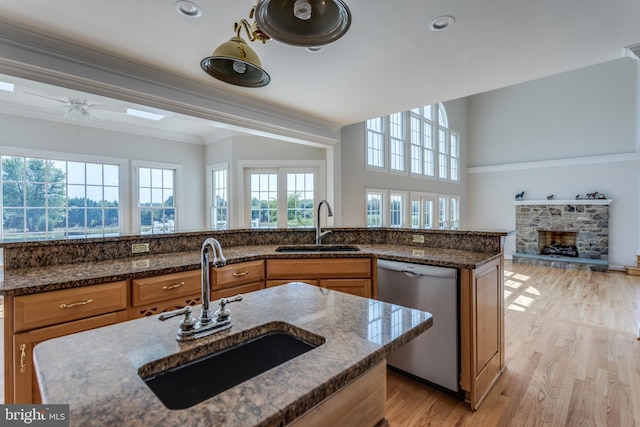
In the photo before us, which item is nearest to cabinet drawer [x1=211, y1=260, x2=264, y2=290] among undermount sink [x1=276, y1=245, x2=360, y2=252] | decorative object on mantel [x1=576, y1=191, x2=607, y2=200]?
undermount sink [x1=276, y1=245, x2=360, y2=252]

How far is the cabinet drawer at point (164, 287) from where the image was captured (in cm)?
186

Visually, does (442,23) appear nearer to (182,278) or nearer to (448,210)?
(182,278)

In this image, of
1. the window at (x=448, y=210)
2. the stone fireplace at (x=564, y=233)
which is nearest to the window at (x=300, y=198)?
the window at (x=448, y=210)

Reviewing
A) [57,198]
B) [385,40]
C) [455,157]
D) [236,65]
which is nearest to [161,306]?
[236,65]

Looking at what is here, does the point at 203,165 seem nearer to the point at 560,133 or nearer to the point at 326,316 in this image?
the point at 326,316

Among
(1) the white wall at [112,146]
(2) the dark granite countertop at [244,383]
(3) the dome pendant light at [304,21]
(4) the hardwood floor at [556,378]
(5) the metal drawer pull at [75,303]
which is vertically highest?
(1) the white wall at [112,146]

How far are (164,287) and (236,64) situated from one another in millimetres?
1461

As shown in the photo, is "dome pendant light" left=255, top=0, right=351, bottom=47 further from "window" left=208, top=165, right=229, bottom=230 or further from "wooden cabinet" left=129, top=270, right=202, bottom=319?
"window" left=208, top=165, right=229, bottom=230

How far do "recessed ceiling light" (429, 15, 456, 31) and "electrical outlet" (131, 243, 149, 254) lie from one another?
272cm

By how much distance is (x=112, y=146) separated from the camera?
4844 millimetres

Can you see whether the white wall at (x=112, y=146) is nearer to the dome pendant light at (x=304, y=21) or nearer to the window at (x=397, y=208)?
the window at (x=397, y=208)

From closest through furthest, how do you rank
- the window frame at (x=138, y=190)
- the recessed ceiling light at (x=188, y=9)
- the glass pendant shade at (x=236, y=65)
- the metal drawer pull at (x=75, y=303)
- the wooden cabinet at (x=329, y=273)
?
the glass pendant shade at (x=236, y=65) → the metal drawer pull at (x=75, y=303) → the recessed ceiling light at (x=188, y=9) → the wooden cabinet at (x=329, y=273) → the window frame at (x=138, y=190)

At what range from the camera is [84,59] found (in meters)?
2.28

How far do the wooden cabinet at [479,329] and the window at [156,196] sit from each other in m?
4.75
